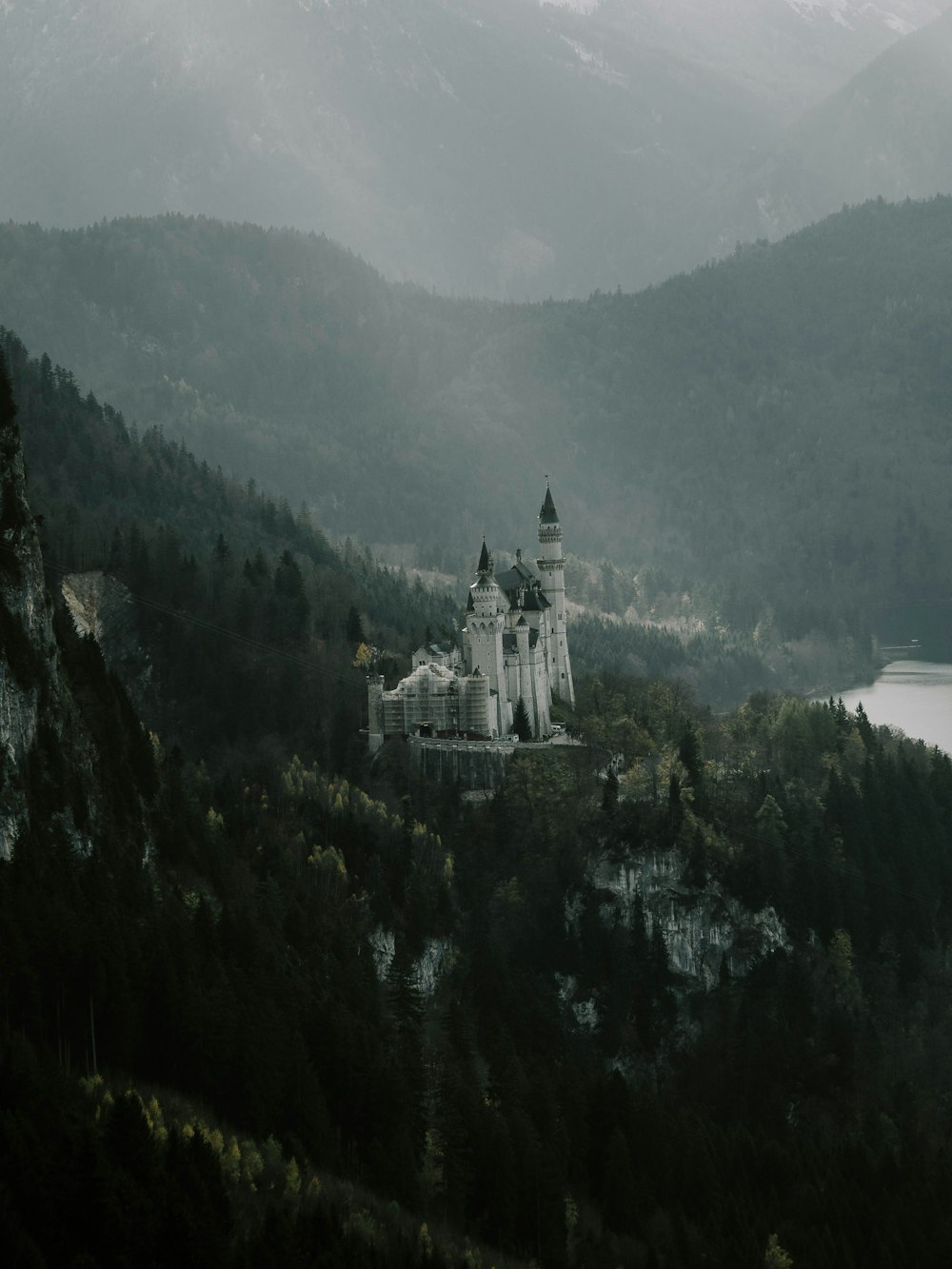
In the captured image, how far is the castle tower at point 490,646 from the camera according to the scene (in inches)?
5315

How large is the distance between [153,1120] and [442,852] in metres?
51.3

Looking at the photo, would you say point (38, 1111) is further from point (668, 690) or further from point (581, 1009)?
point (668, 690)

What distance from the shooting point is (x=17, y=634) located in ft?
315

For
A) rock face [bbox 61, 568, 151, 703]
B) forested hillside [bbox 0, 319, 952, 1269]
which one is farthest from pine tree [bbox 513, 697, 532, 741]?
rock face [bbox 61, 568, 151, 703]

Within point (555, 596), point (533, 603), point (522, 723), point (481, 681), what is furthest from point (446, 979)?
point (555, 596)

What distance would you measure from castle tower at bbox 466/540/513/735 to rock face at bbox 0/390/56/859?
1467 inches

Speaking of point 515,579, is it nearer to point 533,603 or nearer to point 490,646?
point 533,603

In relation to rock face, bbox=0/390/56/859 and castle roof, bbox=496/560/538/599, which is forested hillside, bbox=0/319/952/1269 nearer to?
rock face, bbox=0/390/56/859

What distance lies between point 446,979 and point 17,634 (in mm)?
33578

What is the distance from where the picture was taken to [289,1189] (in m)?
77.2

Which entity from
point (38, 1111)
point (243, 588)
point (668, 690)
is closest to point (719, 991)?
point (668, 690)

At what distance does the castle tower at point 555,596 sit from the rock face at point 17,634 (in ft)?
165

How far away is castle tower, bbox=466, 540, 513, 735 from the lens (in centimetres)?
13500

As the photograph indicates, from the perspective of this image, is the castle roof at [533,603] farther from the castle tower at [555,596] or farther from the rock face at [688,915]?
the rock face at [688,915]
